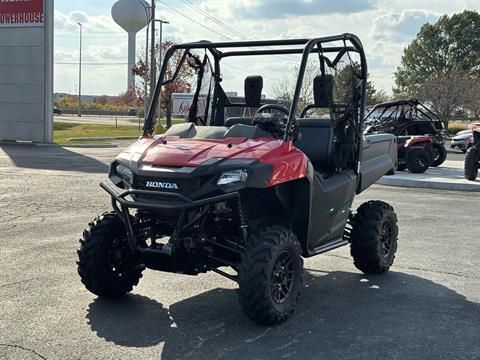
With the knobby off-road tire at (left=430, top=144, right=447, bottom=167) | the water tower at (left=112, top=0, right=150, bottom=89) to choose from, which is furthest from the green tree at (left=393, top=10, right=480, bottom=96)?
the knobby off-road tire at (left=430, top=144, right=447, bottom=167)

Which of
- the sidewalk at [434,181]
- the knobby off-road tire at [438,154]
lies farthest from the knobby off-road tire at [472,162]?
the knobby off-road tire at [438,154]

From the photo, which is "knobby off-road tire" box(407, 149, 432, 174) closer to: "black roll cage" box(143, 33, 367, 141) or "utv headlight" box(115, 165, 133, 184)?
"black roll cage" box(143, 33, 367, 141)

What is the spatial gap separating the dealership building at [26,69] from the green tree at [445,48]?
49172 mm

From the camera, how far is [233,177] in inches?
175

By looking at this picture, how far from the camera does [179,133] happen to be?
5.46m

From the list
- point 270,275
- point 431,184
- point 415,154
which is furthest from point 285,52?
point 415,154

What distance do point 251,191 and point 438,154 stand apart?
50.0ft

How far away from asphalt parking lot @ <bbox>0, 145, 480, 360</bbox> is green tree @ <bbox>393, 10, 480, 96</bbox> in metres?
65.2

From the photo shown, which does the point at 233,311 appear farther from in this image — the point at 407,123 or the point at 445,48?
the point at 445,48

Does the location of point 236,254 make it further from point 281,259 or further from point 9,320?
point 9,320

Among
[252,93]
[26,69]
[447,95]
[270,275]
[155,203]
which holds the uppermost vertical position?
[447,95]

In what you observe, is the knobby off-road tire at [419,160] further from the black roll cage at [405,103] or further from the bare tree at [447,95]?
the bare tree at [447,95]

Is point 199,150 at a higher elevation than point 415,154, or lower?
higher

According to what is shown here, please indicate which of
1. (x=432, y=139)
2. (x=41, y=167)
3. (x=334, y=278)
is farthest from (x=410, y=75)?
(x=334, y=278)
